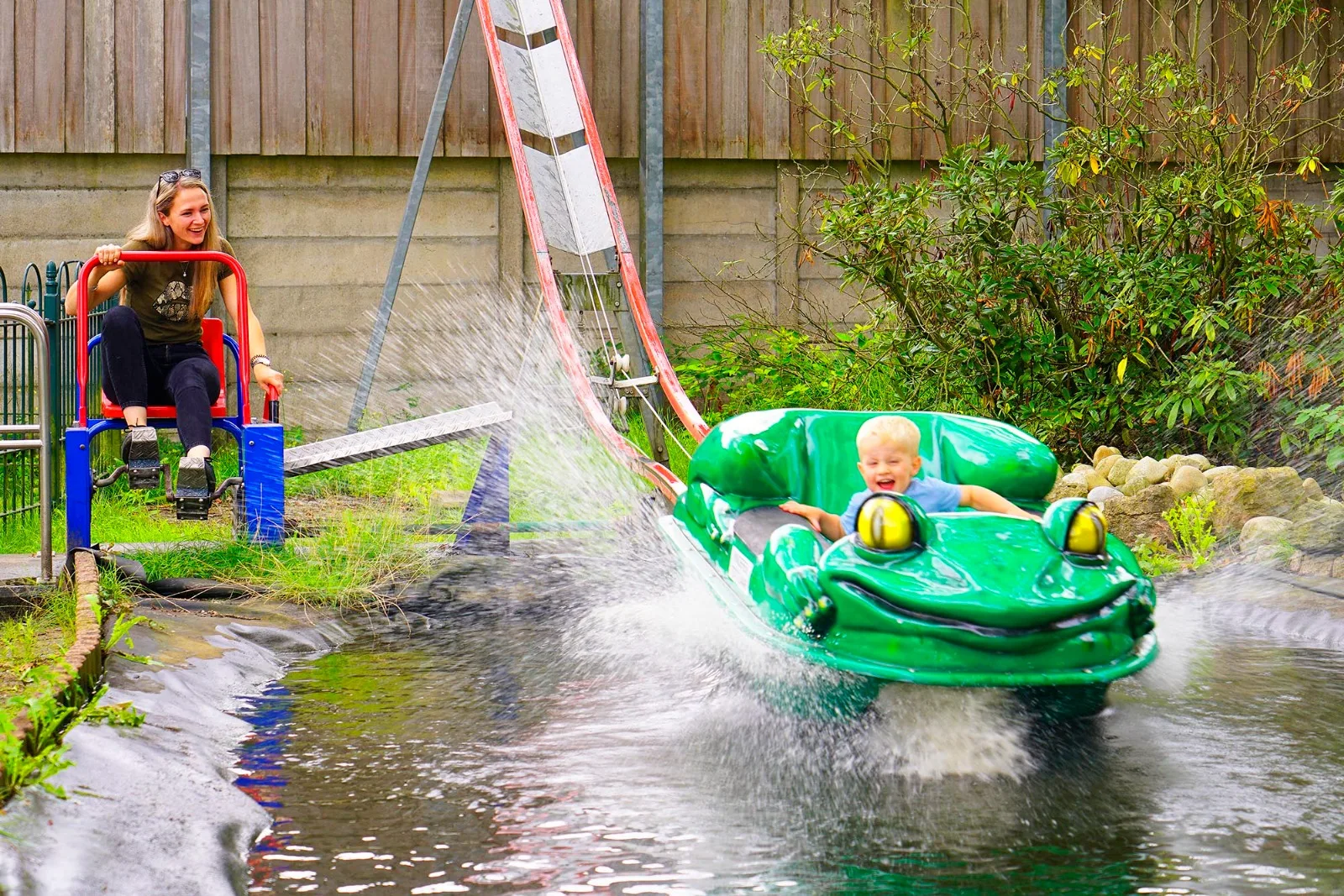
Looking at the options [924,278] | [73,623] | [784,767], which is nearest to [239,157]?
[924,278]

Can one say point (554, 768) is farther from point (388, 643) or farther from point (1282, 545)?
point (1282, 545)

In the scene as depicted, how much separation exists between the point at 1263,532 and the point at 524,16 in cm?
459

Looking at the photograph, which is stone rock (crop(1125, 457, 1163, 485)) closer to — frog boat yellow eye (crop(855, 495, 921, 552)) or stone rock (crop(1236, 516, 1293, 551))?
stone rock (crop(1236, 516, 1293, 551))

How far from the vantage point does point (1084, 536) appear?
10.5 ft

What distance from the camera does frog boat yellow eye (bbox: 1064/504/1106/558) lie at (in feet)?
10.5

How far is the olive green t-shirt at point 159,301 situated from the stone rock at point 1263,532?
13.4 ft

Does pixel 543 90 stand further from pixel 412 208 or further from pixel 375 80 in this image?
pixel 375 80

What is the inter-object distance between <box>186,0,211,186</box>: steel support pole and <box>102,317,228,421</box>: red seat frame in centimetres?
253

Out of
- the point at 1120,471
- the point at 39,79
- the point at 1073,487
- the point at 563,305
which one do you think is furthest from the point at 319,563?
the point at 39,79

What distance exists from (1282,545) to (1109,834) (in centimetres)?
306

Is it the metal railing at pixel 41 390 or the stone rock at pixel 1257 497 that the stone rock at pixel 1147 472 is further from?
the metal railing at pixel 41 390

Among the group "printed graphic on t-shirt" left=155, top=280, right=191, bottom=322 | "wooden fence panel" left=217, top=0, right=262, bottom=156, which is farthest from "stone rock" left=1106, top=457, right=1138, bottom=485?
"wooden fence panel" left=217, top=0, right=262, bottom=156

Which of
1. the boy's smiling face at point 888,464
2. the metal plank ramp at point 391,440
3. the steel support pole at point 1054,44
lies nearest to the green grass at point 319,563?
the metal plank ramp at point 391,440

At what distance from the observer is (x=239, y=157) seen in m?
8.13
